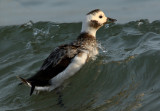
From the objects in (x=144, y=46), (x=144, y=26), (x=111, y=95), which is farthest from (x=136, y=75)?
(x=144, y=26)

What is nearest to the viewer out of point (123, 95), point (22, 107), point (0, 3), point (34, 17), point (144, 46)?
point (123, 95)

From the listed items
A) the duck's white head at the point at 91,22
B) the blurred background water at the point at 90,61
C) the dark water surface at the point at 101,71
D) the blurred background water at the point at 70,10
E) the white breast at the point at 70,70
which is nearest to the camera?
the dark water surface at the point at 101,71

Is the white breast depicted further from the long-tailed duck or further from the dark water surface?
the dark water surface

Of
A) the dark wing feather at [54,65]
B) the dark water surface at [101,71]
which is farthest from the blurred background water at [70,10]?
the dark wing feather at [54,65]

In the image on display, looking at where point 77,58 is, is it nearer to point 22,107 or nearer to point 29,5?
point 22,107

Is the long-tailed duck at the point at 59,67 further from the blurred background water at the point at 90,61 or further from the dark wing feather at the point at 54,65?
the blurred background water at the point at 90,61

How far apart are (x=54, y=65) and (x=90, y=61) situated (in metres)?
0.74

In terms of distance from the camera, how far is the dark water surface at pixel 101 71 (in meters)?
6.02

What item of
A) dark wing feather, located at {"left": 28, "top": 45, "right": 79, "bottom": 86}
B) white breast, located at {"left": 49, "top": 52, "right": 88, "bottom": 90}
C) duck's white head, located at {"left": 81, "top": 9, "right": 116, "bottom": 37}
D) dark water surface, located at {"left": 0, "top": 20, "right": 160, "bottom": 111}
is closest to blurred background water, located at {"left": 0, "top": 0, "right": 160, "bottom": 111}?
dark water surface, located at {"left": 0, "top": 20, "right": 160, "bottom": 111}

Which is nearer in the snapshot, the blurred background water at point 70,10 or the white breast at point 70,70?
the white breast at point 70,70

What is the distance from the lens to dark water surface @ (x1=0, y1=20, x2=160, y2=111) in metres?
6.02

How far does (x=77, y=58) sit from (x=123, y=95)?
94cm

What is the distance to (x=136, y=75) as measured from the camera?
6.68 m

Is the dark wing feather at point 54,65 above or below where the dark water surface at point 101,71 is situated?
above
